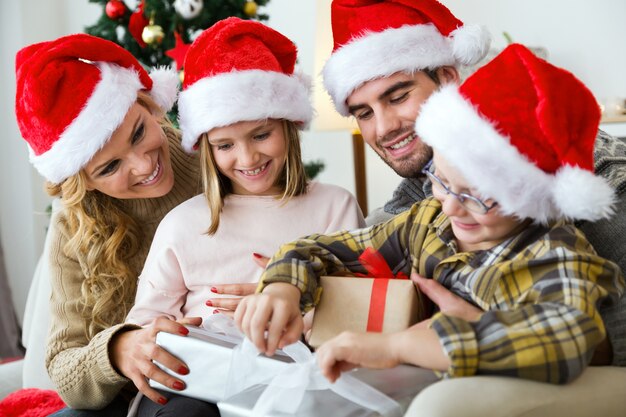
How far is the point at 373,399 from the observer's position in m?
1.01

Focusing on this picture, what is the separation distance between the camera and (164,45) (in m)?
2.89

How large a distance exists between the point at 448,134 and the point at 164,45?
2005 mm

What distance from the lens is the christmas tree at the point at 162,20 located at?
2.80 metres

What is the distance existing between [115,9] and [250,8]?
54 centimetres

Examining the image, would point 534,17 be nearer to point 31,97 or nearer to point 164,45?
point 164,45

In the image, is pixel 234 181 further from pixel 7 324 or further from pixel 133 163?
pixel 7 324

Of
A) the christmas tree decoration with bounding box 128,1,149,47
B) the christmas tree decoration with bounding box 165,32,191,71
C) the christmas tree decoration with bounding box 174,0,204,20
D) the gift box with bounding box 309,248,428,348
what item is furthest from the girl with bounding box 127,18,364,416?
the christmas tree decoration with bounding box 128,1,149,47

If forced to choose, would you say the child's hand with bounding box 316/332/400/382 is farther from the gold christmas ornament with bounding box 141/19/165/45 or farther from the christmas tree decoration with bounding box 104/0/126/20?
the christmas tree decoration with bounding box 104/0/126/20

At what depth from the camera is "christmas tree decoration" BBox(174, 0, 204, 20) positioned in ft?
9.05

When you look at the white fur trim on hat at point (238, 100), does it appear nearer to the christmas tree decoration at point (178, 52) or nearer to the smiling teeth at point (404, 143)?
the smiling teeth at point (404, 143)

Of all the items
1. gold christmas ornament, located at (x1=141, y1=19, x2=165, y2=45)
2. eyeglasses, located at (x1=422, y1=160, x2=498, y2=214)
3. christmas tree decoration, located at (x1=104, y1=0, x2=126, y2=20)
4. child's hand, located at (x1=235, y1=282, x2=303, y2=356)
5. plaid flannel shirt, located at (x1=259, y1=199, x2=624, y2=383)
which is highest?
christmas tree decoration, located at (x1=104, y1=0, x2=126, y2=20)

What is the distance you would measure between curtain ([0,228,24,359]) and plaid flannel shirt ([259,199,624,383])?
294 cm

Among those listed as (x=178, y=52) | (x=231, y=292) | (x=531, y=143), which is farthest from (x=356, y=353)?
(x=178, y=52)

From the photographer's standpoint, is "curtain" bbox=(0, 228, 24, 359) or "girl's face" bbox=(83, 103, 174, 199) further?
"curtain" bbox=(0, 228, 24, 359)
